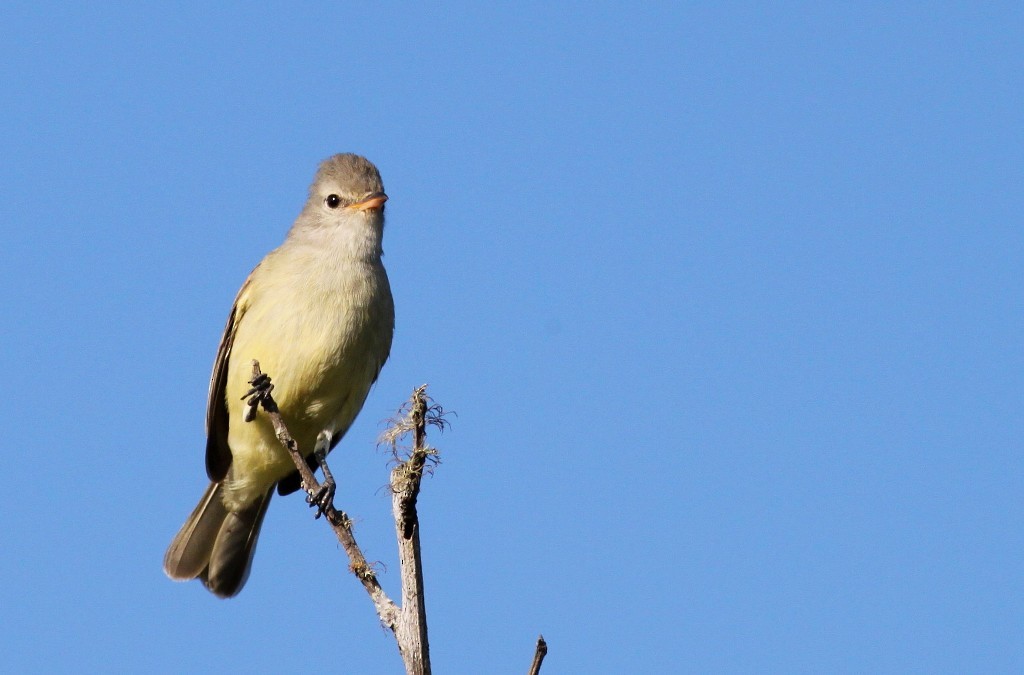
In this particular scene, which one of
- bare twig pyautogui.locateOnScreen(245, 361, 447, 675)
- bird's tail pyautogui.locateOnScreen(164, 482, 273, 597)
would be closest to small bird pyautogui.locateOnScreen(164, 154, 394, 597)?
bird's tail pyautogui.locateOnScreen(164, 482, 273, 597)

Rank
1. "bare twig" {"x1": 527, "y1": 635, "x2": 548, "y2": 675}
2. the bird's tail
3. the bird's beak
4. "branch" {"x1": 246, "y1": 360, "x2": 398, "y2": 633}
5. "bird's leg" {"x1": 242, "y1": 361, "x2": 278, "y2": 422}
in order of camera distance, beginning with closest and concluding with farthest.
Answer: "bare twig" {"x1": 527, "y1": 635, "x2": 548, "y2": 675}
"branch" {"x1": 246, "y1": 360, "x2": 398, "y2": 633}
"bird's leg" {"x1": 242, "y1": 361, "x2": 278, "y2": 422}
the bird's beak
the bird's tail

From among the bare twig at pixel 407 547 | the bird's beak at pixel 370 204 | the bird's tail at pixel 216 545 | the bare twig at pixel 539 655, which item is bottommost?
the bare twig at pixel 539 655

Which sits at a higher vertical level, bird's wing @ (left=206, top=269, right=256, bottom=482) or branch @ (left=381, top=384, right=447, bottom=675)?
bird's wing @ (left=206, top=269, right=256, bottom=482)

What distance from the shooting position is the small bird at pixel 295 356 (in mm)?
6949

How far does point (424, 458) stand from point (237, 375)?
3.85 meters

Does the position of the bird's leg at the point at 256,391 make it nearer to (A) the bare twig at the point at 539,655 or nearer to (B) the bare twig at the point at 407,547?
(B) the bare twig at the point at 407,547

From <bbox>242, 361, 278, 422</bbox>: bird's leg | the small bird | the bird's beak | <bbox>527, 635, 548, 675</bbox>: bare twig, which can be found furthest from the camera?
the bird's beak

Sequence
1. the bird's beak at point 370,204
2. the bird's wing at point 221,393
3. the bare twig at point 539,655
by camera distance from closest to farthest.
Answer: the bare twig at point 539,655
the bird's wing at point 221,393
the bird's beak at point 370,204

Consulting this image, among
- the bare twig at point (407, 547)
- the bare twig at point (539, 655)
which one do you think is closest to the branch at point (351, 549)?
the bare twig at point (407, 547)

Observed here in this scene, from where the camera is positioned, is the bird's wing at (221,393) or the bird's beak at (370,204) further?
the bird's beak at (370,204)

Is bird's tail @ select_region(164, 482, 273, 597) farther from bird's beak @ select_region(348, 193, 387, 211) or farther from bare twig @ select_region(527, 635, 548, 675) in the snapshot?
bare twig @ select_region(527, 635, 548, 675)

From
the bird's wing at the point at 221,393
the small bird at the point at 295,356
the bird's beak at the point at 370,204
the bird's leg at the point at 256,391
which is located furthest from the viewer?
the bird's beak at the point at 370,204

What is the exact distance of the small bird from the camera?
695 centimetres

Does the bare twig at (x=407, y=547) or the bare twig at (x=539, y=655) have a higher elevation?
the bare twig at (x=407, y=547)
